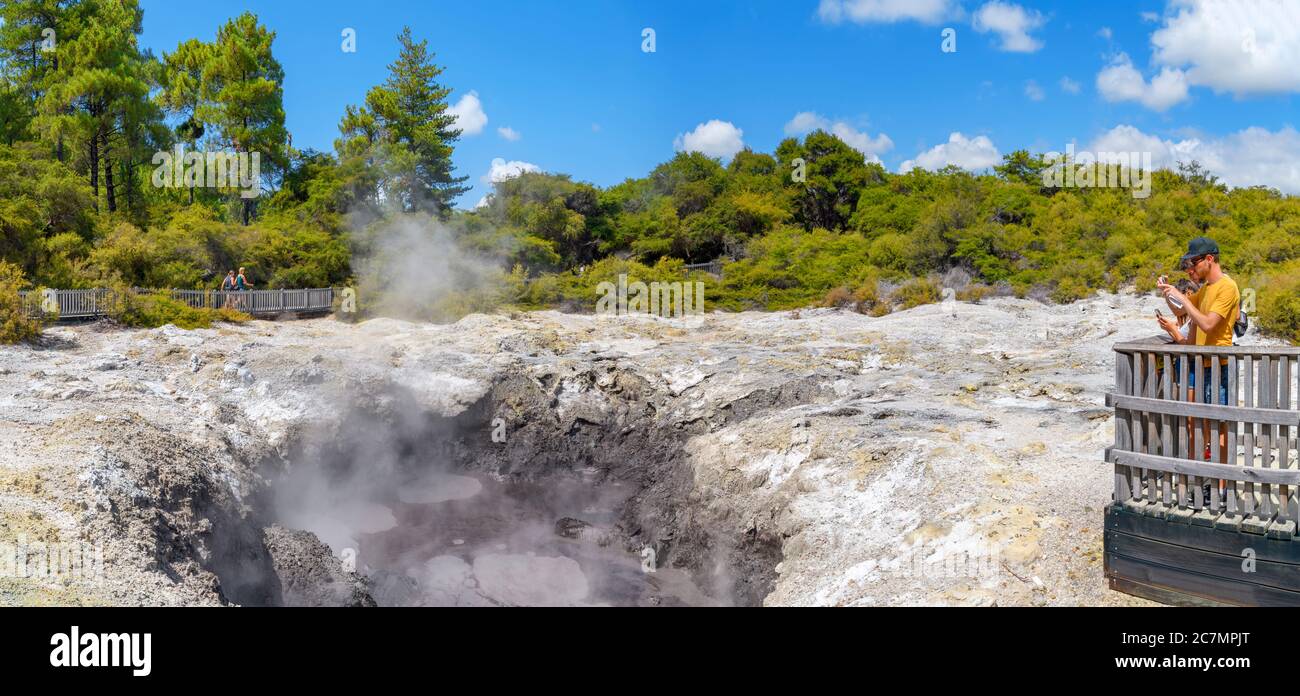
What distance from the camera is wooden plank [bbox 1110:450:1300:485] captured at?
17.8ft

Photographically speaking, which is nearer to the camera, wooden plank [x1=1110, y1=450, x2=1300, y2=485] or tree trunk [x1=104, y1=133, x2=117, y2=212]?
wooden plank [x1=1110, y1=450, x2=1300, y2=485]

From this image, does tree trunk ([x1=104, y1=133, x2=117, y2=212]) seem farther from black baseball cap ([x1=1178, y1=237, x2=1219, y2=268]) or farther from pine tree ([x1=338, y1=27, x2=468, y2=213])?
black baseball cap ([x1=1178, y1=237, x2=1219, y2=268])

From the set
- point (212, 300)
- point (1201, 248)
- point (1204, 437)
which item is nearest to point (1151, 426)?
point (1204, 437)

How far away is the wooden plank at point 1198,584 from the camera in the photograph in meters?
5.55

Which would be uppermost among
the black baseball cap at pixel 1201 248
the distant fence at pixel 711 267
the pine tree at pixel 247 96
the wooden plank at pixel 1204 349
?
the pine tree at pixel 247 96

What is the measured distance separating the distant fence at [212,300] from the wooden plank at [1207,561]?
56.4ft

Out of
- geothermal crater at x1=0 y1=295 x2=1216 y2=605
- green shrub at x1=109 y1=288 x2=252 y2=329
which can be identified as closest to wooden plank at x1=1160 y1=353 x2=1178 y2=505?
geothermal crater at x1=0 y1=295 x2=1216 y2=605

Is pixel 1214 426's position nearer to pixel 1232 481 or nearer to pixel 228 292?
pixel 1232 481

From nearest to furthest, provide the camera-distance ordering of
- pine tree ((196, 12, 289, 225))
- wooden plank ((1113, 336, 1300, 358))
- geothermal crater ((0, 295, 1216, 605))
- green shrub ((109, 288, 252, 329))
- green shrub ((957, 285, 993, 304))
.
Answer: wooden plank ((1113, 336, 1300, 358)) → geothermal crater ((0, 295, 1216, 605)) → green shrub ((109, 288, 252, 329)) → green shrub ((957, 285, 993, 304)) → pine tree ((196, 12, 289, 225))

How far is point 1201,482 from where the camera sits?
5.84m

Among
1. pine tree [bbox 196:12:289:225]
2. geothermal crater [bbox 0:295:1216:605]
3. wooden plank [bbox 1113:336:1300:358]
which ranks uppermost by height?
pine tree [bbox 196:12:289:225]

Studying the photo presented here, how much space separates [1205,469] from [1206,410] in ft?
1.32

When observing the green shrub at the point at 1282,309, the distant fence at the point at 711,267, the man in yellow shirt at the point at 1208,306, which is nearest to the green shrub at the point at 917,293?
the green shrub at the point at 1282,309

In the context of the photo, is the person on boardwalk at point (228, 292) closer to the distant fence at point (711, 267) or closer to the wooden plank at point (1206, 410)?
the distant fence at point (711, 267)
